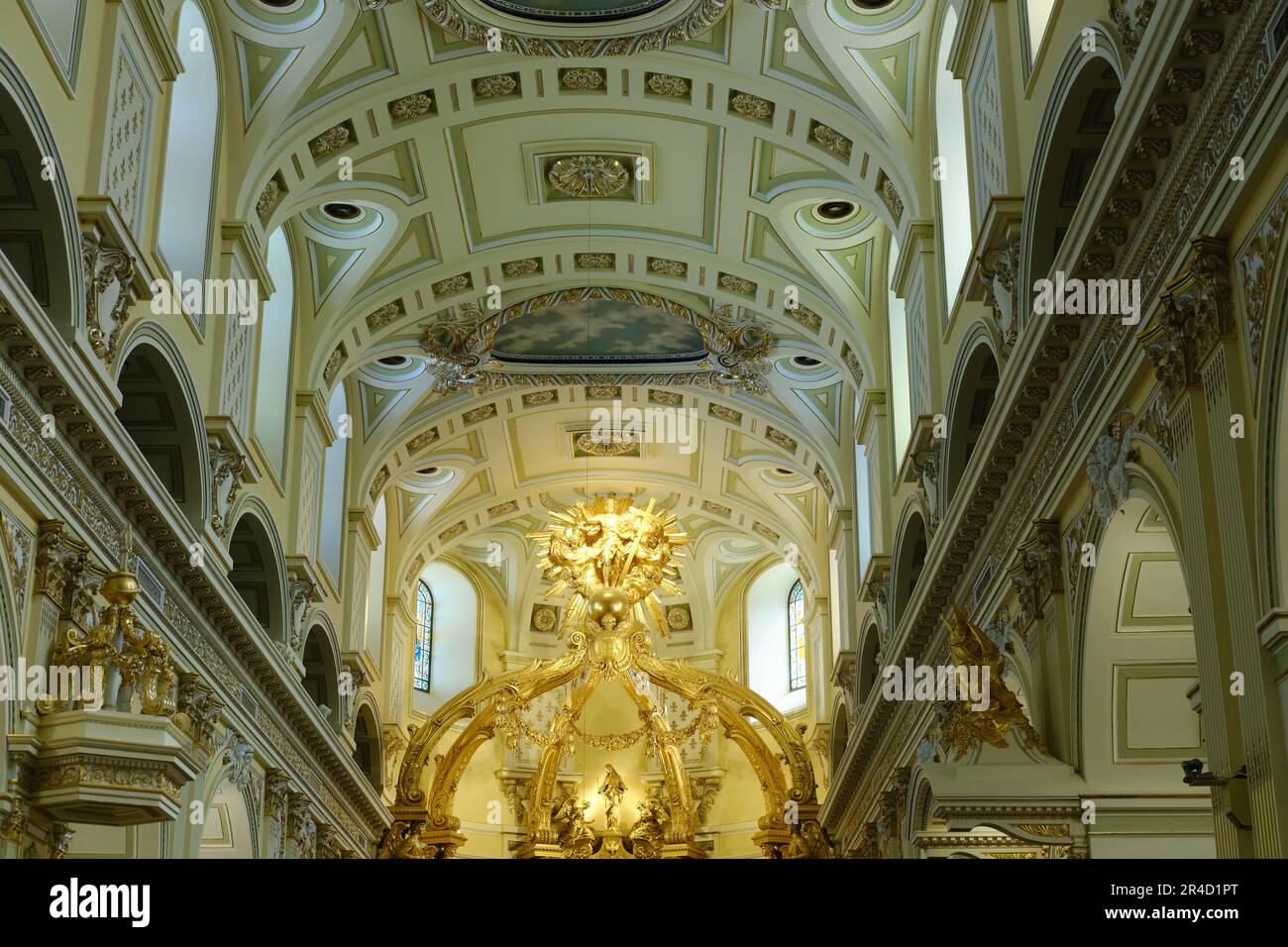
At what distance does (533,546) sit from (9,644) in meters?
22.2

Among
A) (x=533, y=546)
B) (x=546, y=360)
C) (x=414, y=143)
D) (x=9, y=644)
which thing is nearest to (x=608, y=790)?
(x=533, y=546)

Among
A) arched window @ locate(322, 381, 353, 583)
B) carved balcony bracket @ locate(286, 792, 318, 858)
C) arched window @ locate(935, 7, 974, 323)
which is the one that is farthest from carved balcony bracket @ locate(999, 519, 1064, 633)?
arched window @ locate(322, 381, 353, 583)

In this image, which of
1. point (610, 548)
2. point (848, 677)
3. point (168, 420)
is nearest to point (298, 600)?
point (168, 420)

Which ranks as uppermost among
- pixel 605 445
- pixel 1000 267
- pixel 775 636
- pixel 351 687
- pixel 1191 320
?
pixel 605 445

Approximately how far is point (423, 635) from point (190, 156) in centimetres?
1804

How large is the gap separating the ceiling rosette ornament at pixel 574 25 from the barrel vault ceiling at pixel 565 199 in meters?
0.15

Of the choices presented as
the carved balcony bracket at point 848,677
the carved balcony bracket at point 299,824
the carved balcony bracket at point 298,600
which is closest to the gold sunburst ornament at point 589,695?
the carved balcony bracket at point 848,677

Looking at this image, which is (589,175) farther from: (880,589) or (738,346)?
(880,589)

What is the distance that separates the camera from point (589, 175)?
67.0 ft

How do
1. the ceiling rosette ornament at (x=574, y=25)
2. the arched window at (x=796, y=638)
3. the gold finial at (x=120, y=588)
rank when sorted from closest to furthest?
the gold finial at (x=120, y=588) < the ceiling rosette ornament at (x=574, y=25) < the arched window at (x=796, y=638)

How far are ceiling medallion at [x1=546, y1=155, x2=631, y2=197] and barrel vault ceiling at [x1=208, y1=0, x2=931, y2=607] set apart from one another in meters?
0.12

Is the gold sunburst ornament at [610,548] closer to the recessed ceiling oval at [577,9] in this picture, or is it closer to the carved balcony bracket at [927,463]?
the carved balcony bracket at [927,463]

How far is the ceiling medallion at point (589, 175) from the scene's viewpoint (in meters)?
20.2

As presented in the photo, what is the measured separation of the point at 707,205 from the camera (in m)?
20.7
